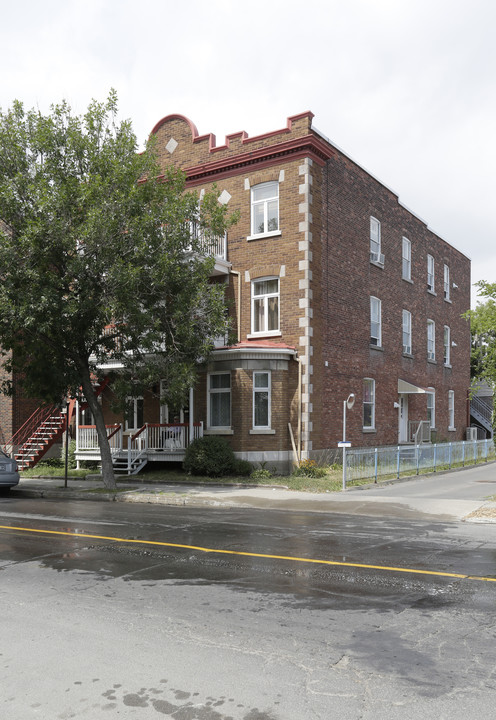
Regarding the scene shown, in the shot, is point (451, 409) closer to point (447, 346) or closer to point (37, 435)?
point (447, 346)

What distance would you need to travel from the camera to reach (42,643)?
5.31 metres

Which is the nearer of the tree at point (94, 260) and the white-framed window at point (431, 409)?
the tree at point (94, 260)

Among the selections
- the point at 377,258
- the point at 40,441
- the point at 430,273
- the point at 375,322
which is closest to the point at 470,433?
the point at 430,273

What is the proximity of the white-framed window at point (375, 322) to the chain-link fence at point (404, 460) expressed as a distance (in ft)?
16.7

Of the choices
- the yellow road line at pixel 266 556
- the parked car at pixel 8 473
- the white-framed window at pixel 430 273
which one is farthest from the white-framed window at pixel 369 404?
the yellow road line at pixel 266 556

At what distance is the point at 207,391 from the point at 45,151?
9277mm

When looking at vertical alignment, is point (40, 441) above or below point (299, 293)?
below

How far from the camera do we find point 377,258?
26266 millimetres

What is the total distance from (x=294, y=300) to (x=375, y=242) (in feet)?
22.4

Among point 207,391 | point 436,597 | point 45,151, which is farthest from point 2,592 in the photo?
point 207,391

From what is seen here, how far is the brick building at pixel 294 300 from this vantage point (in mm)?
21094

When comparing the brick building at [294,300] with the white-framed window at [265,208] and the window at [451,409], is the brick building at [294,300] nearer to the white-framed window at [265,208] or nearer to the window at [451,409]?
the white-framed window at [265,208]

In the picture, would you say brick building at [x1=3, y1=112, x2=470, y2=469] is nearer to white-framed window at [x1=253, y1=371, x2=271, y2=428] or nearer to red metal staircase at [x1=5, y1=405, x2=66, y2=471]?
white-framed window at [x1=253, y1=371, x2=271, y2=428]

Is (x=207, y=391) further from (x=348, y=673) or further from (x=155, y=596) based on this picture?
(x=348, y=673)
